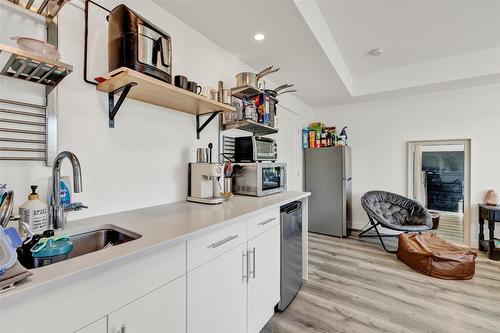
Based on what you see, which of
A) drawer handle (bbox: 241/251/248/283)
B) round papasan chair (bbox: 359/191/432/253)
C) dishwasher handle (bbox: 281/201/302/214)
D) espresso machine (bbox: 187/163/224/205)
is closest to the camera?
drawer handle (bbox: 241/251/248/283)

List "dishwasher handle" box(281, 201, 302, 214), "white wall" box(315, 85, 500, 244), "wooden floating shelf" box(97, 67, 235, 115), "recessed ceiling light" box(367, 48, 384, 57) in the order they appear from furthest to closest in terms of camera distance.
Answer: "white wall" box(315, 85, 500, 244) → "recessed ceiling light" box(367, 48, 384, 57) → "dishwasher handle" box(281, 201, 302, 214) → "wooden floating shelf" box(97, 67, 235, 115)

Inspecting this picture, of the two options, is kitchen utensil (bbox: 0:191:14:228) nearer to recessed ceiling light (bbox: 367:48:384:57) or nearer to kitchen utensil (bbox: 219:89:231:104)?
kitchen utensil (bbox: 219:89:231:104)

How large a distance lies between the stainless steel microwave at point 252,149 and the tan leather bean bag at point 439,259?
196cm

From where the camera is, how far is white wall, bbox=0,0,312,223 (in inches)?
42.4

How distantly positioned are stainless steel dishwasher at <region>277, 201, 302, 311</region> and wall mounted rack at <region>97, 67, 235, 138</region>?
1013 millimetres

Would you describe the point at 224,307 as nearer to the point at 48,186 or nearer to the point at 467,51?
the point at 48,186

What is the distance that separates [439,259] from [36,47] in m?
3.48

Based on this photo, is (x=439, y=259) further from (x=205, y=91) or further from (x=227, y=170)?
(x=205, y=91)

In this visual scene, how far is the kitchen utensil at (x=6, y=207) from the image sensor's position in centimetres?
87

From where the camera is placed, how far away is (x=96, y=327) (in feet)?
2.35

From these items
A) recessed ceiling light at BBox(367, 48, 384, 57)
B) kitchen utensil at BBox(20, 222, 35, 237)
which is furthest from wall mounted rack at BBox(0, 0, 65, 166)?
recessed ceiling light at BBox(367, 48, 384, 57)

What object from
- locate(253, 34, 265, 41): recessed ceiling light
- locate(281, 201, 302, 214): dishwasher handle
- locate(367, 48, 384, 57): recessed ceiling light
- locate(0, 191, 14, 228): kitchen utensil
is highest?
locate(367, 48, 384, 57): recessed ceiling light

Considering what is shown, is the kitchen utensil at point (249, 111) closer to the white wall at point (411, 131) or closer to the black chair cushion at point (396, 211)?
the black chair cushion at point (396, 211)

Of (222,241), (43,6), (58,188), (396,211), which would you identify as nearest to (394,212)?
(396,211)
